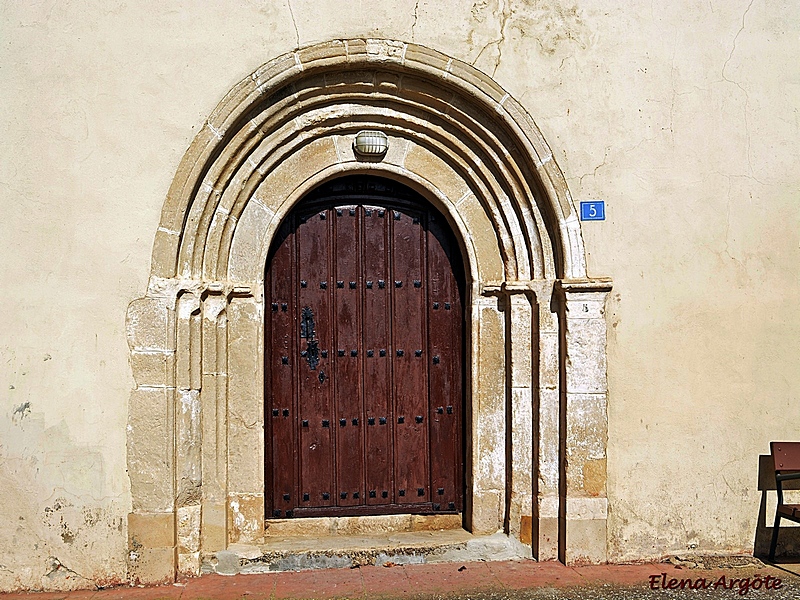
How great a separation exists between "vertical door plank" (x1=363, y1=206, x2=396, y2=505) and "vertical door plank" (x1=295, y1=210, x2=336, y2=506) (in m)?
0.24

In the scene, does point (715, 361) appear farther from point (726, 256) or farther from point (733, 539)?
point (733, 539)

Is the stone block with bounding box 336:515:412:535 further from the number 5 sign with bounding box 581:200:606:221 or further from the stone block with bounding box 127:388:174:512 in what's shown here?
the number 5 sign with bounding box 581:200:606:221

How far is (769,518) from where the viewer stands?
17.4 feet

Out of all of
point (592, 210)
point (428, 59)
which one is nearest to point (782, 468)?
point (592, 210)

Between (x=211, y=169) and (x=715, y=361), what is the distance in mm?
3129

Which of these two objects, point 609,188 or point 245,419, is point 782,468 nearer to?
point 609,188

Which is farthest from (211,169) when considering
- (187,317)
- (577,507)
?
(577,507)

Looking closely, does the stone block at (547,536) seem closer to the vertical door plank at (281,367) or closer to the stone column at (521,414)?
the stone column at (521,414)

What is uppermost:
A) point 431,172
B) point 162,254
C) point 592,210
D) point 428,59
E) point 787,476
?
point 428,59

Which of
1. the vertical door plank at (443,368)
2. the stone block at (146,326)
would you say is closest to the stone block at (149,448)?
the stone block at (146,326)

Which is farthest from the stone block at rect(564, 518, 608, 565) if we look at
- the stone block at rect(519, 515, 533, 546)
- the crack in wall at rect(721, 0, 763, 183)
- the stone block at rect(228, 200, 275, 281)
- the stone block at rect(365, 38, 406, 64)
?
the stone block at rect(365, 38, 406, 64)

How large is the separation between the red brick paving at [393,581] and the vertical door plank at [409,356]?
2.04 feet

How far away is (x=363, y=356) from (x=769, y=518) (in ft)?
8.57

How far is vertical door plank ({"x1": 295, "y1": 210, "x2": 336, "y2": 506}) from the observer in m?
5.48
